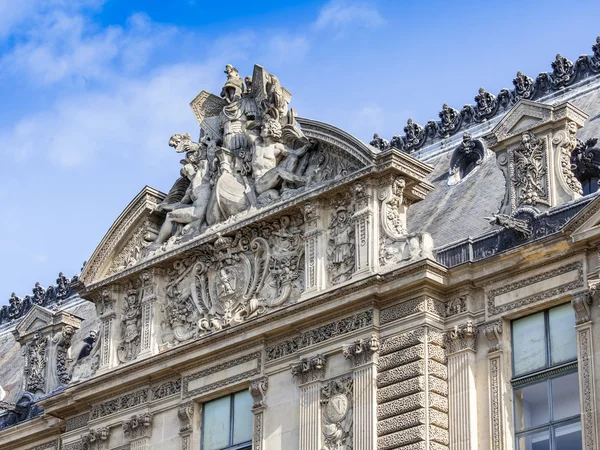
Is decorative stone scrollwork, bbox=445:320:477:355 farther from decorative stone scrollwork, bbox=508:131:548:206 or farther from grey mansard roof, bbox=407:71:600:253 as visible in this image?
decorative stone scrollwork, bbox=508:131:548:206

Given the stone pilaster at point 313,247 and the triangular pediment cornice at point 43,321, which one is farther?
the triangular pediment cornice at point 43,321

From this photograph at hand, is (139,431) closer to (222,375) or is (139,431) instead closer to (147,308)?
(222,375)

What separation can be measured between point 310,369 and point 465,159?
265 inches

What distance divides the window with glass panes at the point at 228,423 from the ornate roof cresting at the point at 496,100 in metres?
9.02

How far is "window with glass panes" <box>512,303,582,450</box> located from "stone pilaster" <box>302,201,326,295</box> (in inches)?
173

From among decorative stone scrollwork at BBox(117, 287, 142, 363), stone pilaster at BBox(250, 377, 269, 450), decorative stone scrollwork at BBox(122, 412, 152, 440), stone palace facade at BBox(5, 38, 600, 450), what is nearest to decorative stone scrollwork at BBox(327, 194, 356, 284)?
stone palace facade at BBox(5, 38, 600, 450)

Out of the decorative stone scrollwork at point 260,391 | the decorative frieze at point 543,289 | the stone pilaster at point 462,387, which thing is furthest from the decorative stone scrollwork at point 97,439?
the decorative frieze at point 543,289

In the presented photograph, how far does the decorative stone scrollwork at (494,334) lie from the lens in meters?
31.7

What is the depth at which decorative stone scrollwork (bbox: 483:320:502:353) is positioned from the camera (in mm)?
31734

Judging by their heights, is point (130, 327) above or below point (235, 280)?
below

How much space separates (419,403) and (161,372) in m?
6.78

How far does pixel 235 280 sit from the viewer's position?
36.0m

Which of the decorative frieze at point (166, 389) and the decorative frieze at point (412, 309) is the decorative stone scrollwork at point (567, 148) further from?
the decorative frieze at point (166, 389)

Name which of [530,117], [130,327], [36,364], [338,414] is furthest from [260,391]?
[36,364]
